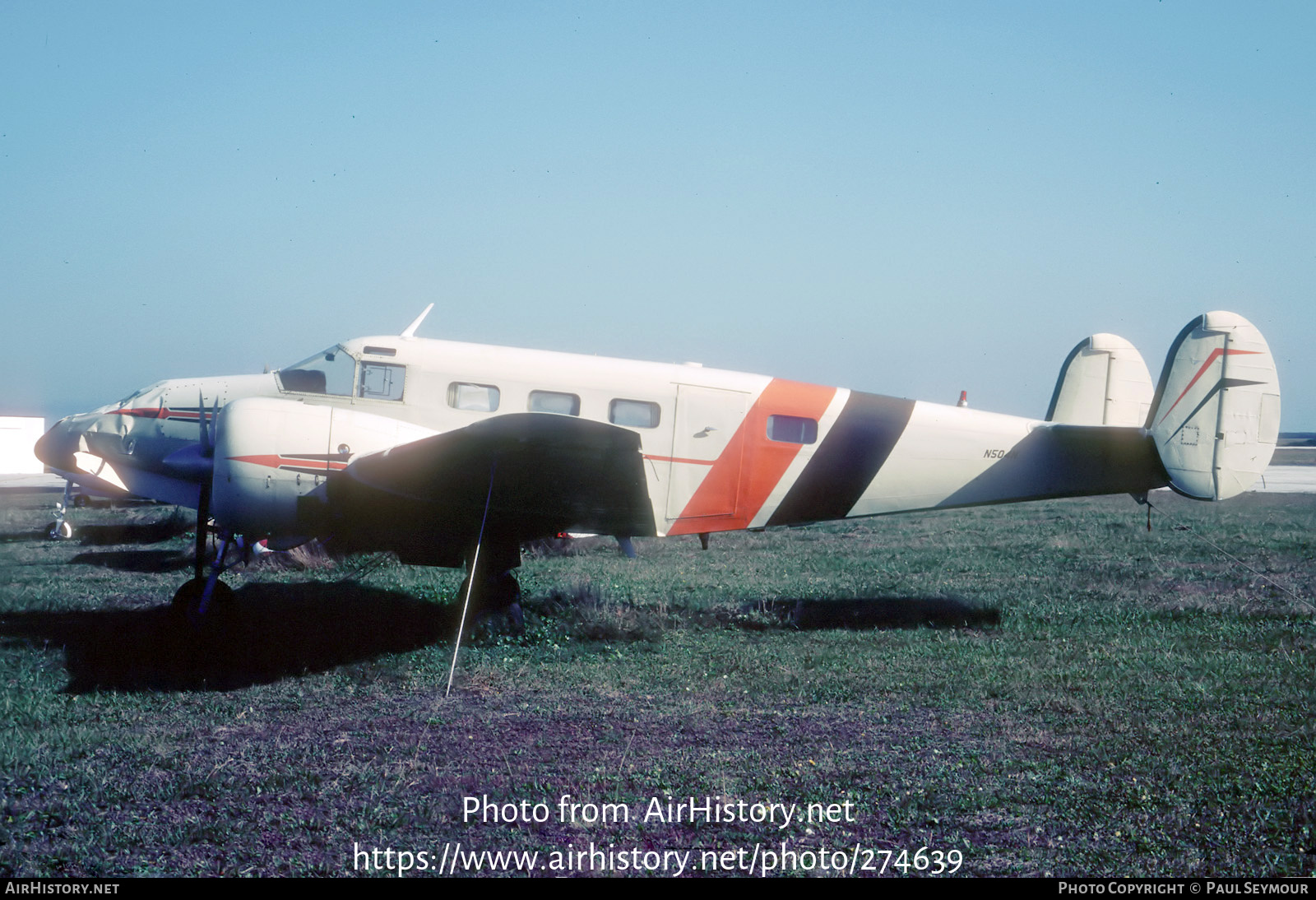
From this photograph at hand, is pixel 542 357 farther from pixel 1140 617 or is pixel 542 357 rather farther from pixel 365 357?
pixel 1140 617

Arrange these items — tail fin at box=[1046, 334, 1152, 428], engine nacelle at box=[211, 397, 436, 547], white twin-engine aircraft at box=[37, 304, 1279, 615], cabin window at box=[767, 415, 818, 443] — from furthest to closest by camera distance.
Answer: tail fin at box=[1046, 334, 1152, 428], cabin window at box=[767, 415, 818, 443], white twin-engine aircraft at box=[37, 304, 1279, 615], engine nacelle at box=[211, 397, 436, 547]

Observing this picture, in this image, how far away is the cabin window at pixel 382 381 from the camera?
28.1ft

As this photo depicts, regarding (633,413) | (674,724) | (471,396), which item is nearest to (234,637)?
(471,396)

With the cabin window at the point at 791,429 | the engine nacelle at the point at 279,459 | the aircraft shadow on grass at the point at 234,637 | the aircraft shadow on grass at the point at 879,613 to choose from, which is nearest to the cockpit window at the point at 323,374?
the engine nacelle at the point at 279,459

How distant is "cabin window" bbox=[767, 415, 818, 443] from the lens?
9008mm

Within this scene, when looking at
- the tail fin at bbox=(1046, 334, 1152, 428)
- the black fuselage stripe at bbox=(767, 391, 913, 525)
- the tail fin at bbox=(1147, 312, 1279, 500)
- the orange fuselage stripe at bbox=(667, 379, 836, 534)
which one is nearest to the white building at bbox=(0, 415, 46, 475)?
the orange fuselage stripe at bbox=(667, 379, 836, 534)

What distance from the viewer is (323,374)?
878 cm

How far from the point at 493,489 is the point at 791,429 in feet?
10.5

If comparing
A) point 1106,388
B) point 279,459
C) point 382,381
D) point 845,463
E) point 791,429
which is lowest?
point 279,459

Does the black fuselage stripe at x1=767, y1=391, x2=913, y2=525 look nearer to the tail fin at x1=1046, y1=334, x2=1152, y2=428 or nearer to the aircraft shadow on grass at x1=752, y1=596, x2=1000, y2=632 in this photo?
the aircraft shadow on grass at x1=752, y1=596, x2=1000, y2=632

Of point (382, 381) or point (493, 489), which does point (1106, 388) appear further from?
point (382, 381)

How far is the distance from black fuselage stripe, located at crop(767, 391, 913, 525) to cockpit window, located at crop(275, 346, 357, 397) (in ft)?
15.2

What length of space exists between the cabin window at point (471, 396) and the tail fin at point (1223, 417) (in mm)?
7209

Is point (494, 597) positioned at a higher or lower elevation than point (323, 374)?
lower
